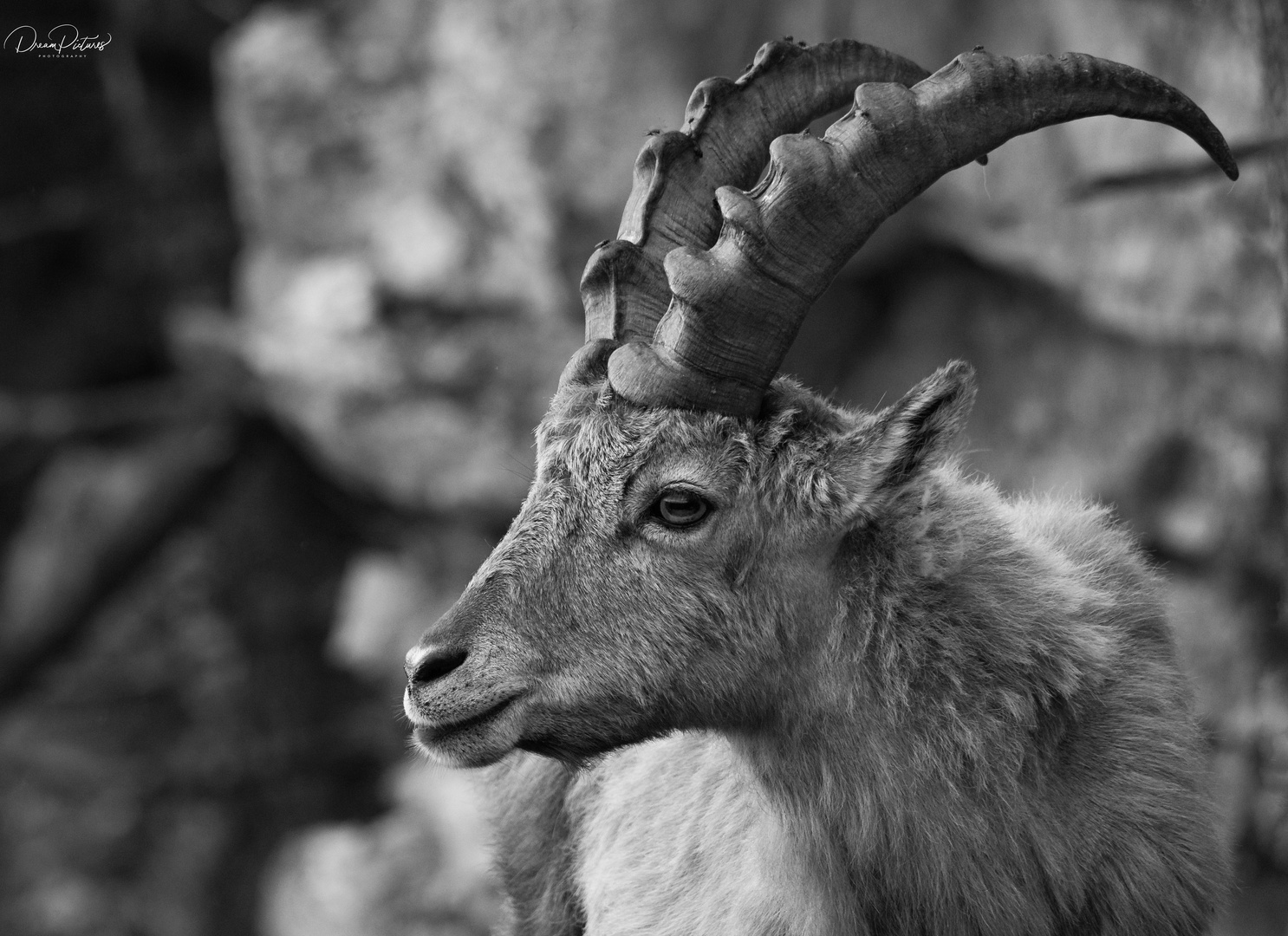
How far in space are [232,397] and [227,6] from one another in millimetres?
3772

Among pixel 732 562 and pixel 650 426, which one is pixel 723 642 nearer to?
pixel 732 562

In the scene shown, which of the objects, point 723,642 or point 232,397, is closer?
point 723,642

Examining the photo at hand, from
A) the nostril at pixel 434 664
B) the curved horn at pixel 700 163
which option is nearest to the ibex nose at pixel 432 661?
the nostril at pixel 434 664

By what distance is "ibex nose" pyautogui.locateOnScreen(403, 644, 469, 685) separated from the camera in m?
3.63

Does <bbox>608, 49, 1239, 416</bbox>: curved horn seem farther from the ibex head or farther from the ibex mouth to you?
the ibex mouth

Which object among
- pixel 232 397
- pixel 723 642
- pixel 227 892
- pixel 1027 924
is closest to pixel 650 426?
pixel 723 642

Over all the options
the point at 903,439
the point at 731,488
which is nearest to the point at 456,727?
the point at 731,488

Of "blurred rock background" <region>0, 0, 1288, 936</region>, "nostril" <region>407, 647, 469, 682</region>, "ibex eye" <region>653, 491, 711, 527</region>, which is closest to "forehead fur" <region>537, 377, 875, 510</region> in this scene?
"ibex eye" <region>653, 491, 711, 527</region>

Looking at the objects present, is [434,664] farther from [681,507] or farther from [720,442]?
[720,442]

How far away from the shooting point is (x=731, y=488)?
385 centimetres

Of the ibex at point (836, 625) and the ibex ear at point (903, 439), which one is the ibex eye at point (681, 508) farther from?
the ibex ear at point (903, 439)

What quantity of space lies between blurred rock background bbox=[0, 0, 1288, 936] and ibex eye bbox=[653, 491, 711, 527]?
3.51ft

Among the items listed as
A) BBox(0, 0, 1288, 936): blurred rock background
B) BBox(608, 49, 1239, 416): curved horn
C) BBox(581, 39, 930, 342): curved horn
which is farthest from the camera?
BBox(0, 0, 1288, 936): blurred rock background

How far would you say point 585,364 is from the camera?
415 cm
